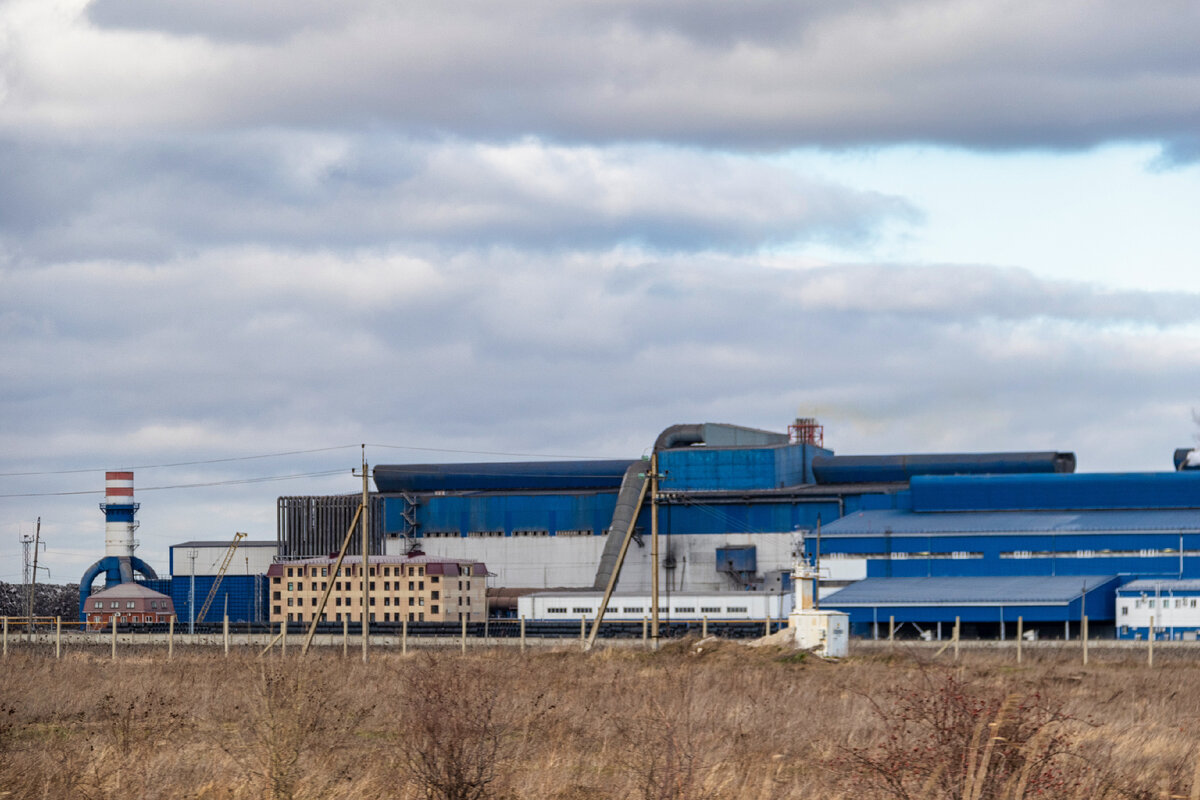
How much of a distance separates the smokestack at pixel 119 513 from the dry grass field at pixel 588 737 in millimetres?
73990

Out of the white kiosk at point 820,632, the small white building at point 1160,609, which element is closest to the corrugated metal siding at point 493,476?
the small white building at point 1160,609

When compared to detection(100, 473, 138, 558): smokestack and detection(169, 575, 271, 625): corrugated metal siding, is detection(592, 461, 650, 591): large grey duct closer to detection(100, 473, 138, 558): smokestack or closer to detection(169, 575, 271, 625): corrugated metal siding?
detection(169, 575, 271, 625): corrugated metal siding

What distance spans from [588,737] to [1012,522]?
59611 millimetres

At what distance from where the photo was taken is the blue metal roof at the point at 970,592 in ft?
211

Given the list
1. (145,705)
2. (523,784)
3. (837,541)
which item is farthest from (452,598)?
(523,784)

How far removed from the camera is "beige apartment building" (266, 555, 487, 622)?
79.6 m

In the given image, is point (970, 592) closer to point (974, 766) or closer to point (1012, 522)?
point (1012, 522)

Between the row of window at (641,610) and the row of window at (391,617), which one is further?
the row of window at (391,617)

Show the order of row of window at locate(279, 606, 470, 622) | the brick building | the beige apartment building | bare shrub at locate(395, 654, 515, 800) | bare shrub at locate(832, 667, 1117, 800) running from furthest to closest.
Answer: the brick building → the beige apartment building → row of window at locate(279, 606, 470, 622) → bare shrub at locate(395, 654, 515, 800) → bare shrub at locate(832, 667, 1117, 800)

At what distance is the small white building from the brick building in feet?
184

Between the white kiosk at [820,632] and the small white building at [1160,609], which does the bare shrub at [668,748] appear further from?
the small white building at [1160,609]

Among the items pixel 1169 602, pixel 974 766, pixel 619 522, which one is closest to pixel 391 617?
pixel 619 522

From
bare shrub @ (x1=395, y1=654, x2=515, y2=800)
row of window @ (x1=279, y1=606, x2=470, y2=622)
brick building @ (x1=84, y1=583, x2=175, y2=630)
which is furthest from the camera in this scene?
brick building @ (x1=84, y1=583, x2=175, y2=630)

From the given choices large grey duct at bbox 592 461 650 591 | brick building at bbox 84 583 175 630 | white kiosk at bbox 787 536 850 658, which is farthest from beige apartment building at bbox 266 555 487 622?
white kiosk at bbox 787 536 850 658
